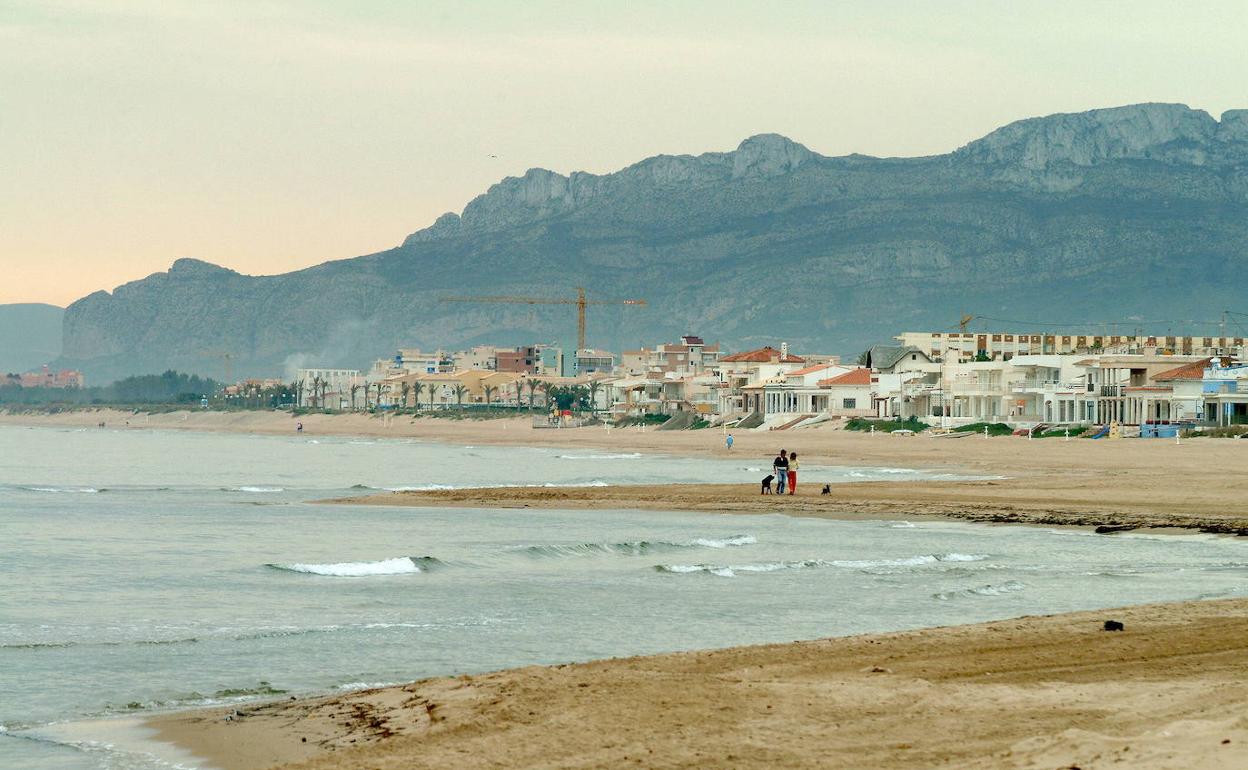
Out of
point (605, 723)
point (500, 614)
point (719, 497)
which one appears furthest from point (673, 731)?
point (719, 497)

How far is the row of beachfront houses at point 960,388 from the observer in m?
83.0

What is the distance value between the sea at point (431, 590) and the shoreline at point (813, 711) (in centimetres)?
128

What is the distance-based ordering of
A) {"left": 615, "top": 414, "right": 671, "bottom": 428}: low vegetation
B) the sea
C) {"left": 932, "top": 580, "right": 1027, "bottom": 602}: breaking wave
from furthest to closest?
{"left": 615, "top": 414, "right": 671, "bottom": 428}: low vegetation
{"left": 932, "top": 580, "right": 1027, "bottom": 602}: breaking wave
the sea

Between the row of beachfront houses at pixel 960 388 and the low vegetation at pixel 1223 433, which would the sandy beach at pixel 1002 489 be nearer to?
the low vegetation at pixel 1223 433

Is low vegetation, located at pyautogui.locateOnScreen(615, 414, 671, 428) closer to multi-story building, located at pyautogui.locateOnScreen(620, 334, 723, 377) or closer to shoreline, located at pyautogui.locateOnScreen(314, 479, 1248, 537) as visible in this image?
multi-story building, located at pyautogui.locateOnScreen(620, 334, 723, 377)

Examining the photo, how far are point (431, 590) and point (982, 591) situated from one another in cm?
798

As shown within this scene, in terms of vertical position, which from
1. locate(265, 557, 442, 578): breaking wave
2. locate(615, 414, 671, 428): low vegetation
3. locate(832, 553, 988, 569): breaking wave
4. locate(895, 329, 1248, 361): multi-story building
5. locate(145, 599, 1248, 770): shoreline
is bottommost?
locate(265, 557, 442, 578): breaking wave

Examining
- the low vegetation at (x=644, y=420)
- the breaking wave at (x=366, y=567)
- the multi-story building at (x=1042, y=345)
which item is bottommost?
the breaking wave at (x=366, y=567)

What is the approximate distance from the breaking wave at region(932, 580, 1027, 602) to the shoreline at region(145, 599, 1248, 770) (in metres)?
5.33

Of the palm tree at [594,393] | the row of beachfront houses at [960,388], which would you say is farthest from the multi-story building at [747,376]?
the palm tree at [594,393]

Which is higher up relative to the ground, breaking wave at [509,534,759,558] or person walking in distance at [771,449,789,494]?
person walking in distance at [771,449,789,494]

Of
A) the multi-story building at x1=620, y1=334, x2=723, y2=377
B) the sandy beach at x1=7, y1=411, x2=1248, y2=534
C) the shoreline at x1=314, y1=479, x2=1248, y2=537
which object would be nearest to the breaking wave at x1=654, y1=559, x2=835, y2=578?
the shoreline at x1=314, y1=479, x2=1248, y2=537

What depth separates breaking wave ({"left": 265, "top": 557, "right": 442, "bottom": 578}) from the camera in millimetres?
25641

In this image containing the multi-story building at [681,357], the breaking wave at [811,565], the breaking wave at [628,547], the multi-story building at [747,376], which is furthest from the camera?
the multi-story building at [681,357]
